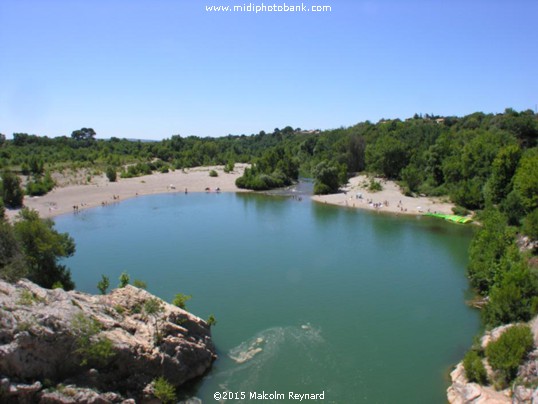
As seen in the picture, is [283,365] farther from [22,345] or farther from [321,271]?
[321,271]

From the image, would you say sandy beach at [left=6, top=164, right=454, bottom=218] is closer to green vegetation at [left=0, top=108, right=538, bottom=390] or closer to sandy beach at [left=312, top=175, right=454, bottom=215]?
sandy beach at [left=312, top=175, right=454, bottom=215]

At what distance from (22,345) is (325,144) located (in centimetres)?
11675

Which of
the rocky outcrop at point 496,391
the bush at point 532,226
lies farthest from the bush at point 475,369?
the bush at point 532,226

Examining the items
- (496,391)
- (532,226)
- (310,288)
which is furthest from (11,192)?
(496,391)

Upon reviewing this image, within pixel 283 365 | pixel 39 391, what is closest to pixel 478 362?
pixel 283 365

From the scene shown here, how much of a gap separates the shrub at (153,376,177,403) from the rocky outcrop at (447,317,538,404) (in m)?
13.5

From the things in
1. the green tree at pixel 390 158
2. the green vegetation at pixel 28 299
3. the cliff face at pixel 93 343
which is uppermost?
the green tree at pixel 390 158

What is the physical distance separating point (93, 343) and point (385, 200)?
63719mm

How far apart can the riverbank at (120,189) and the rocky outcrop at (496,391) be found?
60628 millimetres

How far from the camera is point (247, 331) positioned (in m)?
28.0

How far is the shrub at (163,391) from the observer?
20.0 meters

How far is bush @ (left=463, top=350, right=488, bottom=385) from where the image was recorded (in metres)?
20.8

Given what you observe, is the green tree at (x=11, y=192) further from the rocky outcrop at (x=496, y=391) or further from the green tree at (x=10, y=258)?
the rocky outcrop at (x=496, y=391)

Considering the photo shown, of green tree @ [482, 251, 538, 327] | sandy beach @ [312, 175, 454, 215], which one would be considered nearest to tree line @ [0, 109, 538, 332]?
green tree @ [482, 251, 538, 327]
